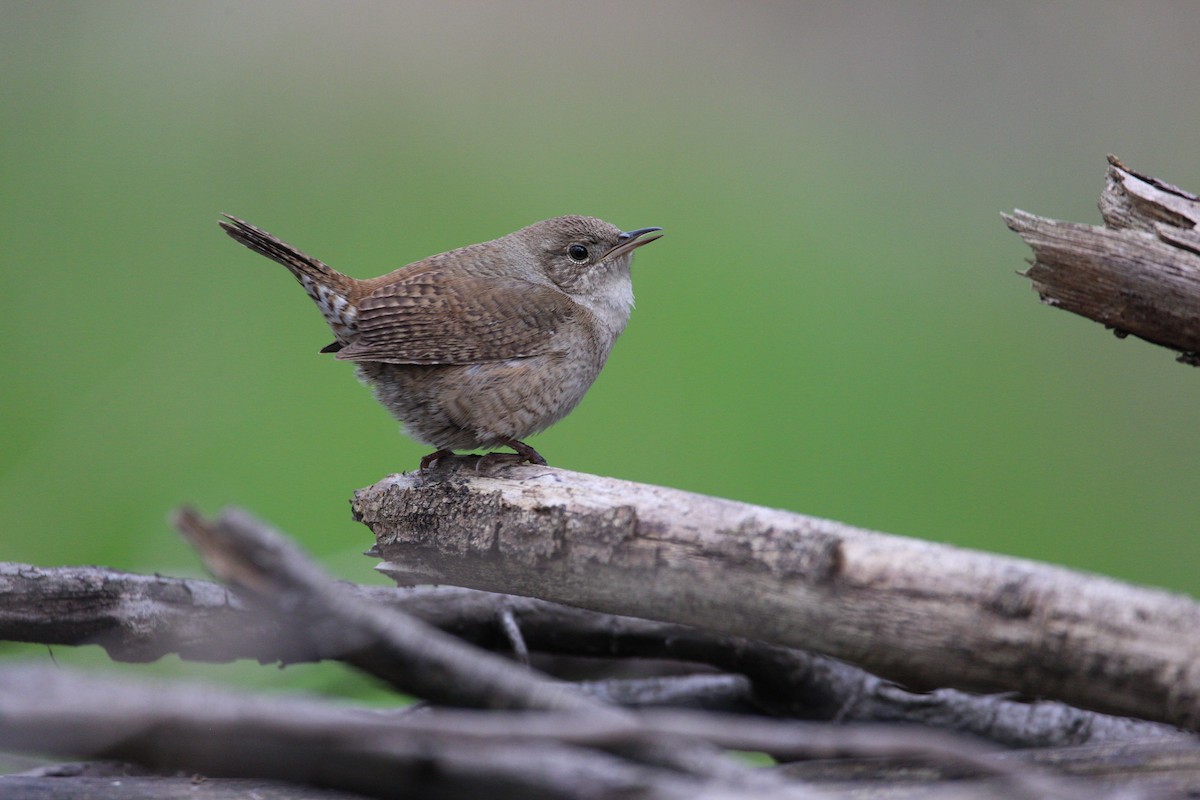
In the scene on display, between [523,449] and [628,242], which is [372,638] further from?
[628,242]

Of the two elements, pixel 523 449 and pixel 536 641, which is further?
pixel 523 449

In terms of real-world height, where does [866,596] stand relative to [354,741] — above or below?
above

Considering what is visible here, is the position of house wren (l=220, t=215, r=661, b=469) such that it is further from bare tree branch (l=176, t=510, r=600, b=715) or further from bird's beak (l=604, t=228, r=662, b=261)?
bare tree branch (l=176, t=510, r=600, b=715)

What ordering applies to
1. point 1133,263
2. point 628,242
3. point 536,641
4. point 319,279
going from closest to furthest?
point 1133,263, point 536,641, point 319,279, point 628,242

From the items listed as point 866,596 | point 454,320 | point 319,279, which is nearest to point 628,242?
point 454,320

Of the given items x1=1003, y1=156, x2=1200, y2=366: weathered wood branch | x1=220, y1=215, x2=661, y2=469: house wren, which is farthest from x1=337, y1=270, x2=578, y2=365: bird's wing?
x1=1003, y1=156, x2=1200, y2=366: weathered wood branch

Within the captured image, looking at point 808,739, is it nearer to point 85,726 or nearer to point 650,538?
point 650,538

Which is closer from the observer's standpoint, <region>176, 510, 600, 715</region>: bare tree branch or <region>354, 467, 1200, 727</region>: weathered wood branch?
<region>176, 510, 600, 715</region>: bare tree branch
